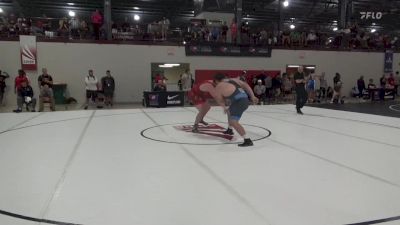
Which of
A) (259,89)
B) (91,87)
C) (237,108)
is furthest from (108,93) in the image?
(237,108)

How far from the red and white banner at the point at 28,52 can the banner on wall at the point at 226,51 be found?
6839mm

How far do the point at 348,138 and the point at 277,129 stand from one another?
140 centimetres

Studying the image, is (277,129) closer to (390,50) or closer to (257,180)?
(257,180)

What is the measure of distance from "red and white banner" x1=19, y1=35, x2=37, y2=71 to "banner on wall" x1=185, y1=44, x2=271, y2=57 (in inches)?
269

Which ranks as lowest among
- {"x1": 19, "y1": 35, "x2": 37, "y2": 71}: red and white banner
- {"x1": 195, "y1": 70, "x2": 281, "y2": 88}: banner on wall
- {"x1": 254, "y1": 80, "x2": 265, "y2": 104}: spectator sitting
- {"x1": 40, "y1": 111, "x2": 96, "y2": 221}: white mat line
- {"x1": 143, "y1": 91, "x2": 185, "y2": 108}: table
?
{"x1": 40, "y1": 111, "x2": 96, "y2": 221}: white mat line

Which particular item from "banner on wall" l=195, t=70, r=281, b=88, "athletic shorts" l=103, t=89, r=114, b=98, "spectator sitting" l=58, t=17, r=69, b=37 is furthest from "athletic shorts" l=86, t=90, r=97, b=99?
"banner on wall" l=195, t=70, r=281, b=88

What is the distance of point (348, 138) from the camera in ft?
19.6

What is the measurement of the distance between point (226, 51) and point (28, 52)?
30.0ft

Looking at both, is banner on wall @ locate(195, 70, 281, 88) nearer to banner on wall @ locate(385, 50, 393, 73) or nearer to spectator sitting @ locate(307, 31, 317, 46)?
spectator sitting @ locate(307, 31, 317, 46)

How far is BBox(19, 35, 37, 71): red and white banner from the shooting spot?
14.3 metres

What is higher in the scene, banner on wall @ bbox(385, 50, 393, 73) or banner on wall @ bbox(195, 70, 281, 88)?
banner on wall @ bbox(385, 50, 393, 73)

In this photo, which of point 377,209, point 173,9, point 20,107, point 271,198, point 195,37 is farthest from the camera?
point 173,9

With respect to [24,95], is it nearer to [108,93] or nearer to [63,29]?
[108,93]

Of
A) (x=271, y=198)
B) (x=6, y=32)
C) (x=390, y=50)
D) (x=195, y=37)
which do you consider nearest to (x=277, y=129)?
(x=271, y=198)
